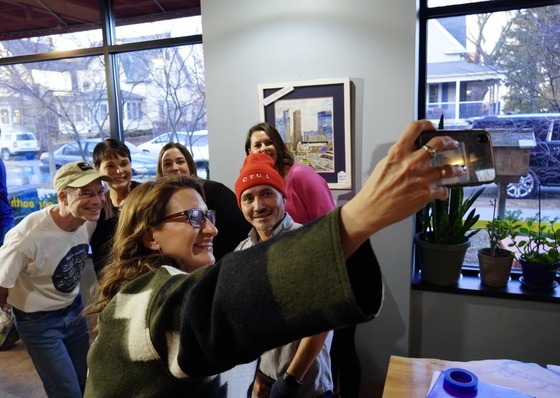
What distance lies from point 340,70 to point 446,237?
1.10m

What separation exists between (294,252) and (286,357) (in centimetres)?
110

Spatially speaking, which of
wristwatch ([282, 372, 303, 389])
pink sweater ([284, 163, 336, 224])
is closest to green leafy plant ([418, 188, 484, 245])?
pink sweater ([284, 163, 336, 224])

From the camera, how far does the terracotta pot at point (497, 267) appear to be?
229cm

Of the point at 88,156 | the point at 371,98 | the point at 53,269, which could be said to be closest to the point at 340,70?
the point at 371,98

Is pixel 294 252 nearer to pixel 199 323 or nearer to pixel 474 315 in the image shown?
pixel 199 323

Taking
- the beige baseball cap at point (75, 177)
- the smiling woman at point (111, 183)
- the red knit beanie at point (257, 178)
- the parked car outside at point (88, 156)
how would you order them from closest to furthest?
the red knit beanie at point (257, 178) → the beige baseball cap at point (75, 177) → the smiling woman at point (111, 183) → the parked car outside at point (88, 156)

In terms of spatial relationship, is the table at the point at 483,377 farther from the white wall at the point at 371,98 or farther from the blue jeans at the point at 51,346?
the blue jeans at the point at 51,346

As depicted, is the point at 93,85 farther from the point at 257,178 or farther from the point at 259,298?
the point at 259,298

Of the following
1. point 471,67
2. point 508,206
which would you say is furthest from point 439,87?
point 508,206

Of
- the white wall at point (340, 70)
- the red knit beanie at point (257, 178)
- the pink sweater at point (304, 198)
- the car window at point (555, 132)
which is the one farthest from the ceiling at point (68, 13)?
the car window at point (555, 132)

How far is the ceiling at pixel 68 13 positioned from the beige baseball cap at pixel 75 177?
5.34 feet

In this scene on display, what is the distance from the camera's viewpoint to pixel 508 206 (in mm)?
2428

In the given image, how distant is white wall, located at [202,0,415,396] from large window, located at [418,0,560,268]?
0.32 metres

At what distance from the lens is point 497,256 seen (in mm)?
2312
